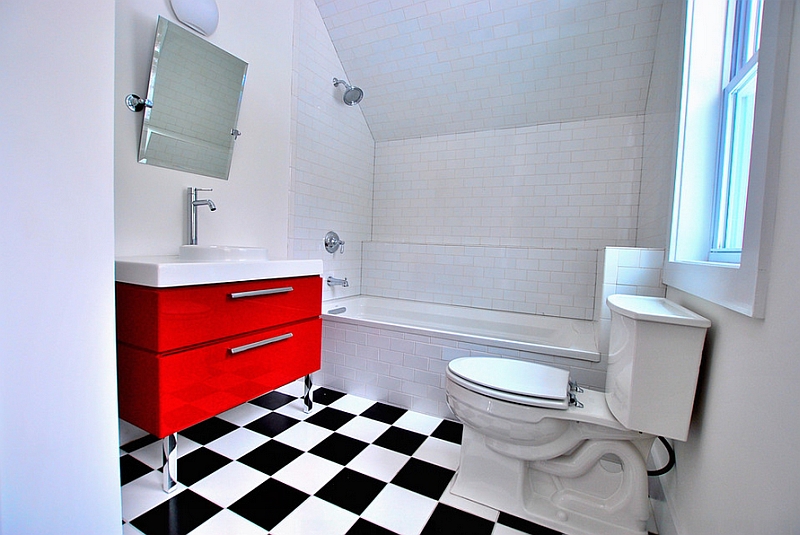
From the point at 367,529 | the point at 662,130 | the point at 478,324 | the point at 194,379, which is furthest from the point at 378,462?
the point at 662,130

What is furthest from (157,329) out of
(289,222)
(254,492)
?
(289,222)

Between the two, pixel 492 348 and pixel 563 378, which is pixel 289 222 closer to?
pixel 492 348

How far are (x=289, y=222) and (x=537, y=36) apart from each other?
1.86 m

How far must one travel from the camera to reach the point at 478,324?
8.64 ft

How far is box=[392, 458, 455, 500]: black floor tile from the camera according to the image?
137cm

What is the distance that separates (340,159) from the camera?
275 centimetres

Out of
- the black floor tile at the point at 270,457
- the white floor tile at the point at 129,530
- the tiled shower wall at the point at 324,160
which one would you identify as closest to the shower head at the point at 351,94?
the tiled shower wall at the point at 324,160

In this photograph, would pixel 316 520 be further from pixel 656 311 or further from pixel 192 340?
pixel 656 311

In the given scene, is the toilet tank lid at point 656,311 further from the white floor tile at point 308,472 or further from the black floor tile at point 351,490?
the white floor tile at point 308,472

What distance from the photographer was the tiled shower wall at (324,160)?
7.66 ft

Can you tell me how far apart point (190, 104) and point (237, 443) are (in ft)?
5.13

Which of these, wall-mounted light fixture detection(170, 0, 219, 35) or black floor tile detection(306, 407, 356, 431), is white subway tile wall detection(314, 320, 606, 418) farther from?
wall-mounted light fixture detection(170, 0, 219, 35)

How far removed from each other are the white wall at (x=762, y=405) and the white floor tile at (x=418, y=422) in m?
1.08

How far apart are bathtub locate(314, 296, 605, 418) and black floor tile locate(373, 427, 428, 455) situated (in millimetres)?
233
